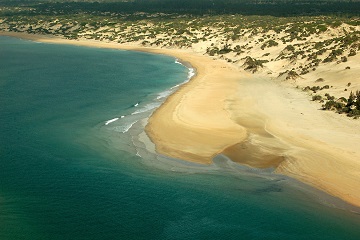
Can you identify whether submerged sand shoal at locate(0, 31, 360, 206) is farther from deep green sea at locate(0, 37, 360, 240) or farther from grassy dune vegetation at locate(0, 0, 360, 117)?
grassy dune vegetation at locate(0, 0, 360, 117)

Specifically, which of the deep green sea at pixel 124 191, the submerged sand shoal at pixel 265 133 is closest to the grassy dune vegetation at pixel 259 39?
the submerged sand shoal at pixel 265 133

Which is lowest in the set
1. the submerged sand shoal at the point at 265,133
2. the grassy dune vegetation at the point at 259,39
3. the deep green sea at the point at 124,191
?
the deep green sea at the point at 124,191

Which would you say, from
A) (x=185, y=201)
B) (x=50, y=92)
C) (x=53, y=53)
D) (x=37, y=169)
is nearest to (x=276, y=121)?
(x=185, y=201)

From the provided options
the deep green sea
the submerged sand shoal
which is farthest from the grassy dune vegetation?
the deep green sea

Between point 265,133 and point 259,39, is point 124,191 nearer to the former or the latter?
point 265,133

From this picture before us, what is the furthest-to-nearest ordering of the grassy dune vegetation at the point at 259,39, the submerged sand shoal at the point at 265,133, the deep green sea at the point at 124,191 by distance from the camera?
1. the grassy dune vegetation at the point at 259,39
2. the submerged sand shoal at the point at 265,133
3. the deep green sea at the point at 124,191

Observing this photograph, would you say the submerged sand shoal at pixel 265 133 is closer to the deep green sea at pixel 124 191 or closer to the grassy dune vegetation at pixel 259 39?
the deep green sea at pixel 124 191

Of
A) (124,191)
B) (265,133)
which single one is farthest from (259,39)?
(124,191)
